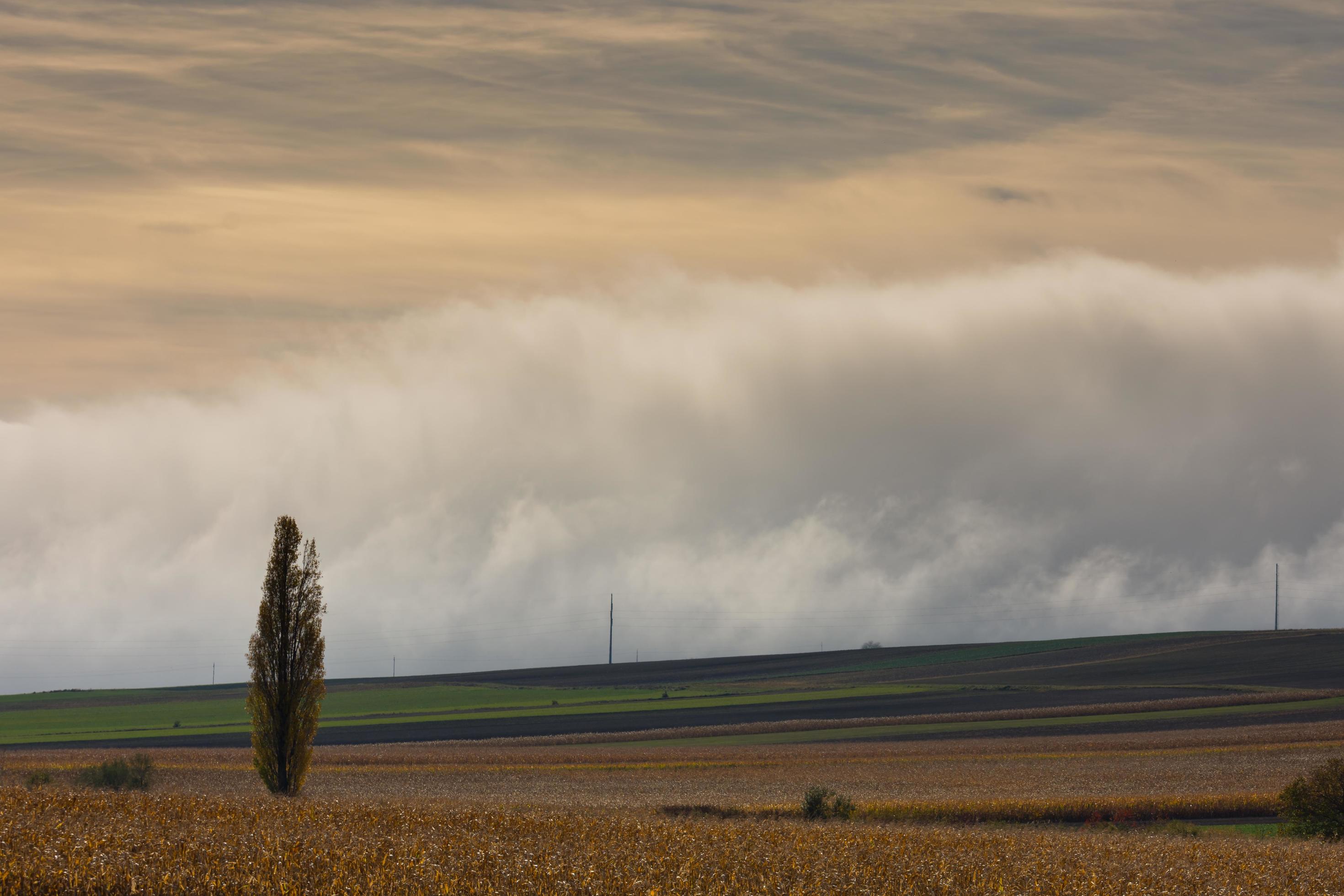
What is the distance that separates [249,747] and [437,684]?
94.1 m

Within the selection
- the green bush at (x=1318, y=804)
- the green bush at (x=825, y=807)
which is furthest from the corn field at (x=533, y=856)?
the green bush at (x=825, y=807)

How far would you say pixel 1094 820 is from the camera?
147ft

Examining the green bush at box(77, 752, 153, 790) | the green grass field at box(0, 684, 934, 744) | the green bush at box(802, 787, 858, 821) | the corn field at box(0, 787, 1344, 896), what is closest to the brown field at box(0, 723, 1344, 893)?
the corn field at box(0, 787, 1344, 896)

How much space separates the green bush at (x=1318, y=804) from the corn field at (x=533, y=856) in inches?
315

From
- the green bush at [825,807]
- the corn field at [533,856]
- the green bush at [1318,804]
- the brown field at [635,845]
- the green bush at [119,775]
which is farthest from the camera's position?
the green bush at [119,775]

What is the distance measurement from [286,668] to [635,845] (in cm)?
2573

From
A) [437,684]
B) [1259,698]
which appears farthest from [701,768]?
[437,684]

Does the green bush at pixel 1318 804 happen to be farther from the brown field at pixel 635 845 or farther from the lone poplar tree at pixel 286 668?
the lone poplar tree at pixel 286 668

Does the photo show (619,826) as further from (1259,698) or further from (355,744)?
(1259,698)

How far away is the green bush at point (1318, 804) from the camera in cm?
3947

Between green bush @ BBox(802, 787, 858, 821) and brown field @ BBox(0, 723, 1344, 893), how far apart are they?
875mm

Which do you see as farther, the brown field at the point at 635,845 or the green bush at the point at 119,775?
A: the green bush at the point at 119,775

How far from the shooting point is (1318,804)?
4022cm

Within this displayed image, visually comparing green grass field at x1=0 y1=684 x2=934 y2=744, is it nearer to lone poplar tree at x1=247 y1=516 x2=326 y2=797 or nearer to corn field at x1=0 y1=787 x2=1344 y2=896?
lone poplar tree at x1=247 y1=516 x2=326 y2=797
